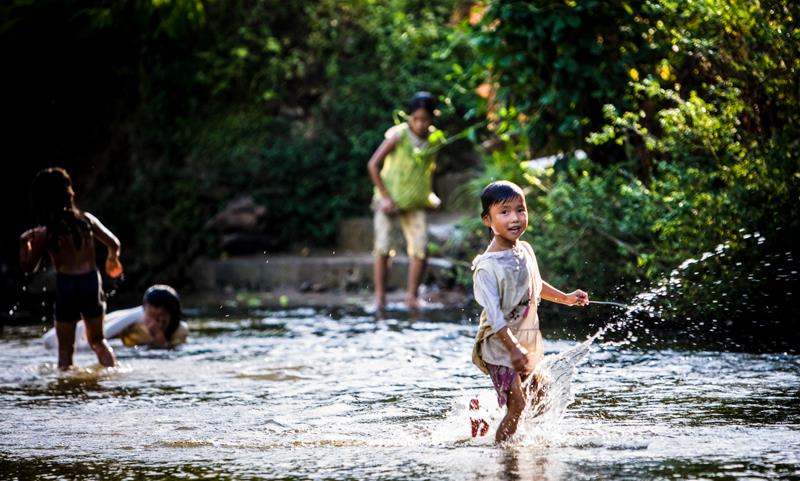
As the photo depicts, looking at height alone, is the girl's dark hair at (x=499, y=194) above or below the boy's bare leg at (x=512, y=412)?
above

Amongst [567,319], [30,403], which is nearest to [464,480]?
[30,403]

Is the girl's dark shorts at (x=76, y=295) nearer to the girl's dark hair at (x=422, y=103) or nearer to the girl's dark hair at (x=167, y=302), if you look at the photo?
the girl's dark hair at (x=167, y=302)

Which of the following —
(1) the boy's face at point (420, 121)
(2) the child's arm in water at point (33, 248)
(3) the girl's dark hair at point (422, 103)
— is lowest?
(2) the child's arm in water at point (33, 248)

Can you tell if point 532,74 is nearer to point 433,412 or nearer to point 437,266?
point 437,266

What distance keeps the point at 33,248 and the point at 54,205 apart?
0.29 m

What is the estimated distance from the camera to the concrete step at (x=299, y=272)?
1380 centimetres

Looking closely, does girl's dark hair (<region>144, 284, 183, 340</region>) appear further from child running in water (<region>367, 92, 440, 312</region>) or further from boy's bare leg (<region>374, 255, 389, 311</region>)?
child running in water (<region>367, 92, 440, 312</region>)

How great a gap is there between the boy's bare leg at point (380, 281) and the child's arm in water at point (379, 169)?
0.45 metres

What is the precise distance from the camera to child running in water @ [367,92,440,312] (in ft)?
39.3

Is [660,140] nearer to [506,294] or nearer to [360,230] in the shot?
[506,294]

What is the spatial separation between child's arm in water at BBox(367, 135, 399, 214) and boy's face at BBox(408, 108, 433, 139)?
0.19 metres

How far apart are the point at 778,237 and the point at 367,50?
9019 mm

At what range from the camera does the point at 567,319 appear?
973cm

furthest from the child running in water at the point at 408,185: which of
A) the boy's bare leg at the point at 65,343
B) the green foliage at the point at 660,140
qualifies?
the boy's bare leg at the point at 65,343
